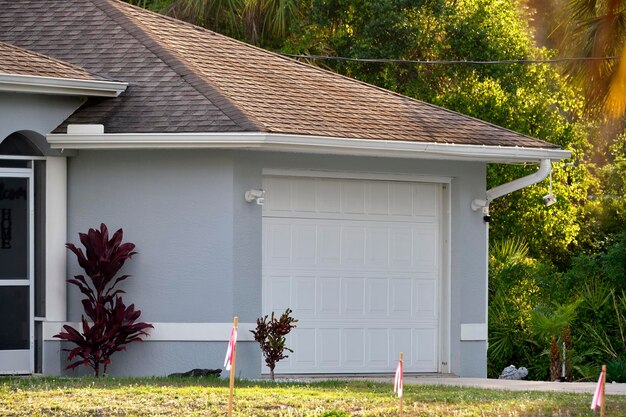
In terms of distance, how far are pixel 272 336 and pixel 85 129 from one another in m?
3.21

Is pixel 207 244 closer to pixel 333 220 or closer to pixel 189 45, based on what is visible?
pixel 333 220

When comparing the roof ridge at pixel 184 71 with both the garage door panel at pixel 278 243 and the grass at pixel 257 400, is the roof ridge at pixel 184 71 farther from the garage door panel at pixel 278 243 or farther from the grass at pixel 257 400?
A: the grass at pixel 257 400

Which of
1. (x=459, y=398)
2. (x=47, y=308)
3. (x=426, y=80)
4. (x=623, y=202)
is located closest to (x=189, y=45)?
(x=47, y=308)

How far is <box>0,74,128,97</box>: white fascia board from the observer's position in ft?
47.7

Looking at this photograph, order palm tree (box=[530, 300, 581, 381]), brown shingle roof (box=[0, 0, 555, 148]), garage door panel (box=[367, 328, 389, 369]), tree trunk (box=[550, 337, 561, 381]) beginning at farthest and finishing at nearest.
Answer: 1. palm tree (box=[530, 300, 581, 381])
2. tree trunk (box=[550, 337, 561, 381])
3. garage door panel (box=[367, 328, 389, 369])
4. brown shingle roof (box=[0, 0, 555, 148])

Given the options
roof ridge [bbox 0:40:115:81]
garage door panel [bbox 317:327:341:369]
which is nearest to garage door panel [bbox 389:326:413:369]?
garage door panel [bbox 317:327:341:369]

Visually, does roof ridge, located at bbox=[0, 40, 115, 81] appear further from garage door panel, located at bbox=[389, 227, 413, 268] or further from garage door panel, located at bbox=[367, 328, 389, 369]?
garage door panel, located at bbox=[367, 328, 389, 369]

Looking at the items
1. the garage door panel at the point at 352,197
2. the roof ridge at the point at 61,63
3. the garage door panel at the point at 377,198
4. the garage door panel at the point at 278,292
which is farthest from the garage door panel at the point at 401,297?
the roof ridge at the point at 61,63

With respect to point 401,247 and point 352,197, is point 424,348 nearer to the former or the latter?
point 401,247

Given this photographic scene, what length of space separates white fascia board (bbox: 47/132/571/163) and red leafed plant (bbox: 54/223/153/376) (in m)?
1.03

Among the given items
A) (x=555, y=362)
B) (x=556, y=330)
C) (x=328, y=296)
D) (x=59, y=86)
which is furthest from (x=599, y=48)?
(x=59, y=86)

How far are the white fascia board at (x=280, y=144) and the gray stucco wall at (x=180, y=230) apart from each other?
0.43 m

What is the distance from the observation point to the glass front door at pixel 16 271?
15148 mm

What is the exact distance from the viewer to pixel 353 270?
1627 cm
